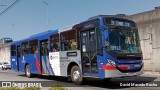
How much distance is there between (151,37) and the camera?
89.6 ft

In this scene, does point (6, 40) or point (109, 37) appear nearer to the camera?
point (109, 37)

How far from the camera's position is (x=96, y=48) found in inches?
578

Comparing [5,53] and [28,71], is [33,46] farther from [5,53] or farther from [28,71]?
[5,53]

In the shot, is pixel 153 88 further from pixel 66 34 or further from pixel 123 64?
pixel 66 34

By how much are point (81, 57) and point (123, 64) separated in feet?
7.93

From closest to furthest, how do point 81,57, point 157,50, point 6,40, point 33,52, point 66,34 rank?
point 81,57 < point 66,34 < point 33,52 < point 157,50 < point 6,40

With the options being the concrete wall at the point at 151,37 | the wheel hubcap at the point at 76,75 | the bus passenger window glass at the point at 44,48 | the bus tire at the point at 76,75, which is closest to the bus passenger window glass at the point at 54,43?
the bus passenger window glass at the point at 44,48

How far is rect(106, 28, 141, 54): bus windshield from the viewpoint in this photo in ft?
46.9

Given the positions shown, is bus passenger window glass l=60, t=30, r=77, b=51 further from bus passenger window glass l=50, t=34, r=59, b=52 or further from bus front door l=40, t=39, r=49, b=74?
bus front door l=40, t=39, r=49, b=74

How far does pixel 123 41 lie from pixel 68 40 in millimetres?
3516

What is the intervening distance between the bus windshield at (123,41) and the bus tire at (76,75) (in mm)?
2607

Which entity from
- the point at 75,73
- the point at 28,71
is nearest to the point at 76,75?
the point at 75,73

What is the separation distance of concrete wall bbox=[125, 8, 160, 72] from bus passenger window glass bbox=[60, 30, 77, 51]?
36.9ft

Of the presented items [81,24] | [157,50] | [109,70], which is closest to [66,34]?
[81,24]
